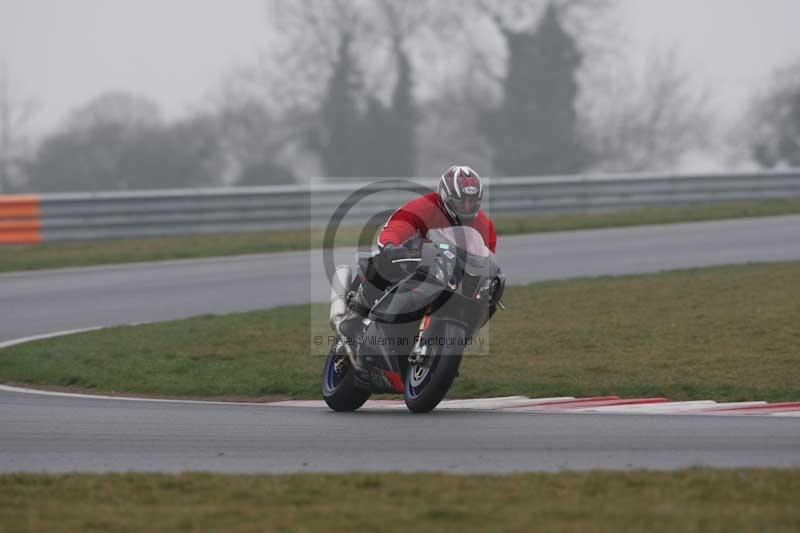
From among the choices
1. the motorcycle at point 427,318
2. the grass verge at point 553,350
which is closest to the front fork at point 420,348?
the motorcycle at point 427,318

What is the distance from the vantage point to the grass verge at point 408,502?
5633mm

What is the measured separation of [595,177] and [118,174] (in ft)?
85.2

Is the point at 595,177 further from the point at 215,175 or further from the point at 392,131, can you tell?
the point at 215,175

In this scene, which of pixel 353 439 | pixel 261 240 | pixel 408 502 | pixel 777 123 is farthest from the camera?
pixel 777 123

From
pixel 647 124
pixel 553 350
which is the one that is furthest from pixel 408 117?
Result: pixel 553 350

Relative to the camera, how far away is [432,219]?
958 centimetres

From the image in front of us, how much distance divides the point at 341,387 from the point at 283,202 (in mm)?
16158

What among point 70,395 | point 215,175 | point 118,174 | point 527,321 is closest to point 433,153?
point 215,175

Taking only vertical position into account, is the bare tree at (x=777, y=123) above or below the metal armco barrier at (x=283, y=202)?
above

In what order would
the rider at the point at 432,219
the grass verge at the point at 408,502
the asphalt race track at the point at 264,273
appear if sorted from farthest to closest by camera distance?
the asphalt race track at the point at 264,273 < the rider at the point at 432,219 < the grass verge at the point at 408,502

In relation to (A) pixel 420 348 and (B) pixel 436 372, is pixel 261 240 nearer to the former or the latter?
(A) pixel 420 348

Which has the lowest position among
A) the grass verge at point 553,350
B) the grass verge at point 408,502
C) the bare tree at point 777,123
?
the grass verge at point 553,350

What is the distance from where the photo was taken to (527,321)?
14.7 metres

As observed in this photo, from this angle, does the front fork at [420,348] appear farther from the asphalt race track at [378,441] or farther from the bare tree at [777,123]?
the bare tree at [777,123]
